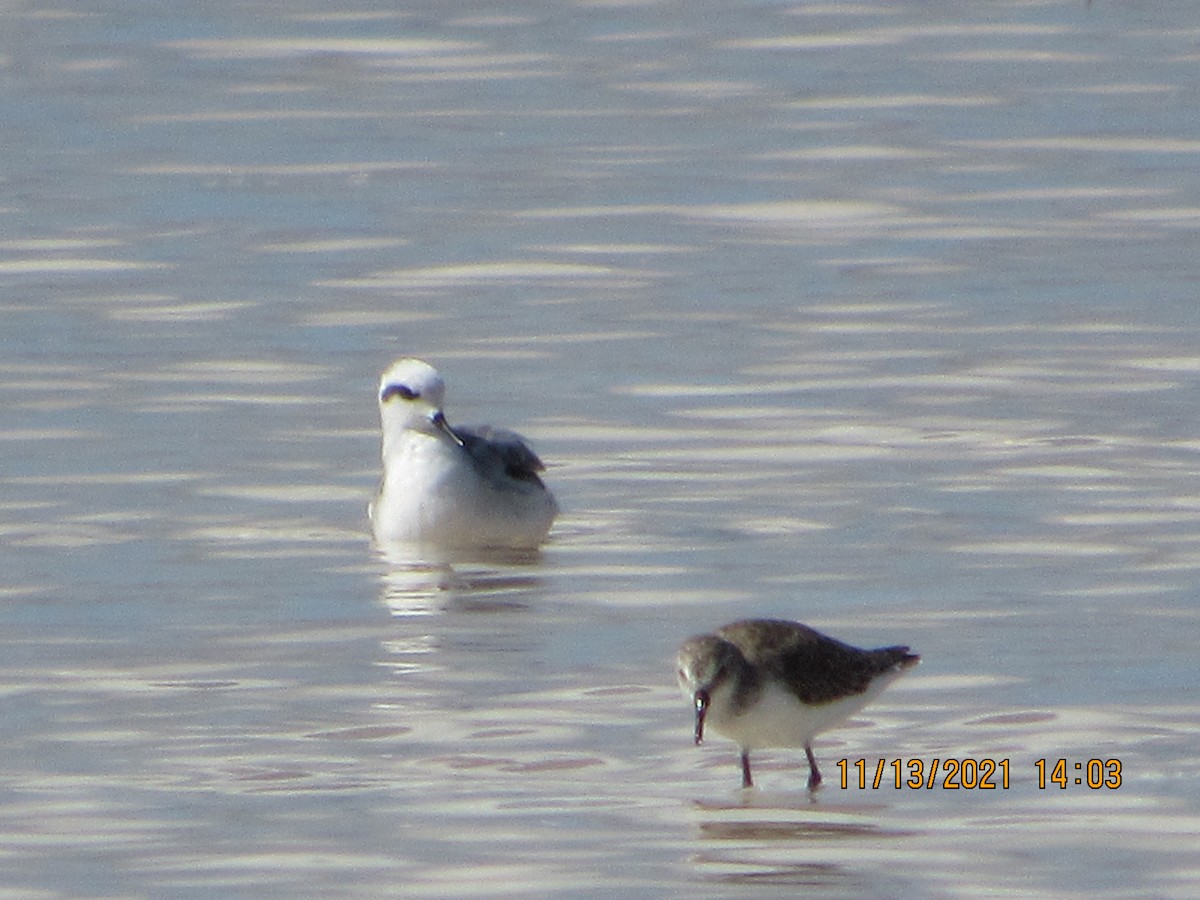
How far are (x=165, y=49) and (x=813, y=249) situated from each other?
809cm

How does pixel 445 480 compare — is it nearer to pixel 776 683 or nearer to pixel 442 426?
pixel 442 426

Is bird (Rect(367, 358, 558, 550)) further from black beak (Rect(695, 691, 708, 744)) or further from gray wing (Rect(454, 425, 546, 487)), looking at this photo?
black beak (Rect(695, 691, 708, 744))

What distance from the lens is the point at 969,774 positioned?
9.14m

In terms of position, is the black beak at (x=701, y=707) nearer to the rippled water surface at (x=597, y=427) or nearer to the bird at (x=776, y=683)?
the bird at (x=776, y=683)

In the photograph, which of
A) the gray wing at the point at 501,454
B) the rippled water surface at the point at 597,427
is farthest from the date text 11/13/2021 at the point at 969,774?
the gray wing at the point at 501,454

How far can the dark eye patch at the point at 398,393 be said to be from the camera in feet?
45.0

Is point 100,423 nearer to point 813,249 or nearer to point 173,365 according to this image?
point 173,365

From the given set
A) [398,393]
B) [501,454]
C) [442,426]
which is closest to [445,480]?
[501,454]

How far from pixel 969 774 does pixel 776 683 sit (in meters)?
0.63

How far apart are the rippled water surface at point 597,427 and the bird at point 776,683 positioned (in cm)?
21

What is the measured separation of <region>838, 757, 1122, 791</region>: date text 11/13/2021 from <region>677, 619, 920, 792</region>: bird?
164 millimetres

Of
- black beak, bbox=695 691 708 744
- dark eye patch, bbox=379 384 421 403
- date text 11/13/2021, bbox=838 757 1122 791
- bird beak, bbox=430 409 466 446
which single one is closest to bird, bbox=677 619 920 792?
black beak, bbox=695 691 708 744

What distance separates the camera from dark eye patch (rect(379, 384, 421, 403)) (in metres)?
13.7

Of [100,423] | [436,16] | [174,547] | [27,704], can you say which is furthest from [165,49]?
[27,704]
